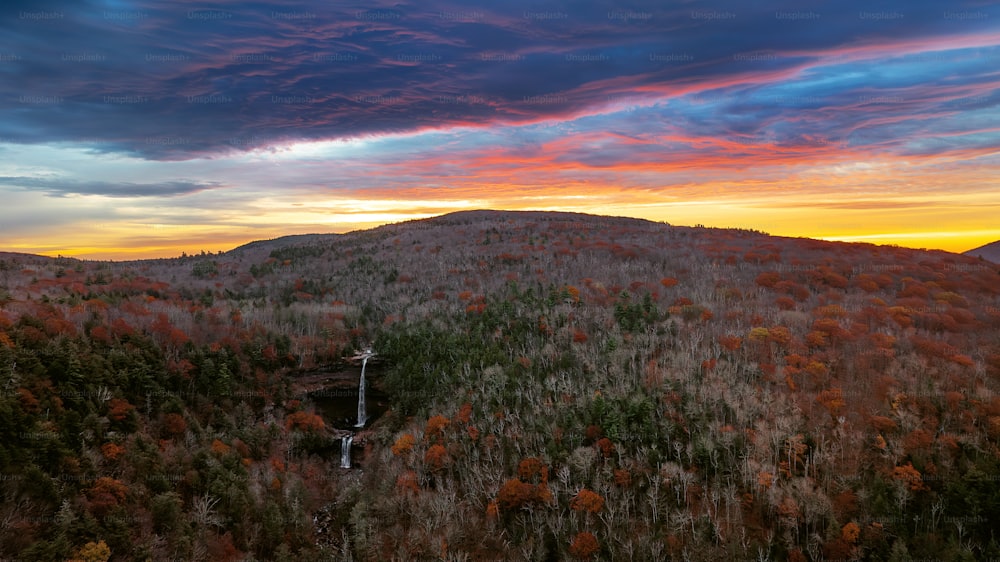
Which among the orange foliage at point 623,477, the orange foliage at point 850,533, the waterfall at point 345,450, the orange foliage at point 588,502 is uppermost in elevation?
the orange foliage at point 623,477

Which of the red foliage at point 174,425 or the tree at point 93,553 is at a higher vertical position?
the red foliage at point 174,425

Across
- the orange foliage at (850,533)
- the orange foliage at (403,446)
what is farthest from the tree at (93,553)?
the orange foliage at (850,533)

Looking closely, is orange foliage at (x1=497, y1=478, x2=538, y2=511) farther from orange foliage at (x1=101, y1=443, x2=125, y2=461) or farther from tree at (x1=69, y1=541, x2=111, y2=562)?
orange foliage at (x1=101, y1=443, x2=125, y2=461)

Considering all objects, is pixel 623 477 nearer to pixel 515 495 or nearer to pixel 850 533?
pixel 515 495

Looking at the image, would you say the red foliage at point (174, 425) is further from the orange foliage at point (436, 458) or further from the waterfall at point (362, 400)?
the orange foliage at point (436, 458)

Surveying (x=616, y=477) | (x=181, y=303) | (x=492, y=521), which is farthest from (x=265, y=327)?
(x=616, y=477)

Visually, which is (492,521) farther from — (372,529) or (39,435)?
(39,435)
